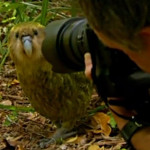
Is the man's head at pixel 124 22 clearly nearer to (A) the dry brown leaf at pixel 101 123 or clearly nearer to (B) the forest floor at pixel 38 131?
(B) the forest floor at pixel 38 131

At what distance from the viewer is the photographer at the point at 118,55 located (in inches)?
35.4

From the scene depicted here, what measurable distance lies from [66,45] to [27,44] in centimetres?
81

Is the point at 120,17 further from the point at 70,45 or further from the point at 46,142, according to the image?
the point at 46,142

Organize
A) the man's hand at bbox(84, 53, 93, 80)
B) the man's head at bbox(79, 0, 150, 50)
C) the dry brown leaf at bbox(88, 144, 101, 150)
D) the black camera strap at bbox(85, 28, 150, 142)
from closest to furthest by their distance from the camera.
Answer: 1. the man's head at bbox(79, 0, 150, 50)
2. the black camera strap at bbox(85, 28, 150, 142)
3. the man's hand at bbox(84, 53, 93, 80)
4. the dry brown leaf at bbox(88, 144, 101, 150)

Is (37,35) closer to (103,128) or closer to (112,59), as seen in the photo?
(103,128)

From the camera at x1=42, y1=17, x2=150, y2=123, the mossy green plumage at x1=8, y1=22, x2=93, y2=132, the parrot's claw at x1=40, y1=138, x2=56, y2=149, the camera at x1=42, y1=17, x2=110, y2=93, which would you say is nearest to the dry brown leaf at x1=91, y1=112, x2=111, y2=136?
the mossy green plumage at x1=8, y1=22, x2=93, y2=132

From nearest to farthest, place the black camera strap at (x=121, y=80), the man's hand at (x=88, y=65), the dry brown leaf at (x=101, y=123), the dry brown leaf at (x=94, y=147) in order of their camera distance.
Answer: the black camera strap at (x=121, y=80) → the man's hand at (x=88, y=65) → the dry brown leaf at (x=94, y=147) → the dry brown leaf at (x=101, y=123)

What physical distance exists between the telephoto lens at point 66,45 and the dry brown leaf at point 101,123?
32.0 inches

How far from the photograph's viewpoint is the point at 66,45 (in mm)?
1433

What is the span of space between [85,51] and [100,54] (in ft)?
0.56

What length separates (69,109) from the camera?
7.66 feet

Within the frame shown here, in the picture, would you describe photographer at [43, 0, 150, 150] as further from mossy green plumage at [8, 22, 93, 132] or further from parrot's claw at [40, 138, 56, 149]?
parrot's claw at [40, 138, 56, 149]

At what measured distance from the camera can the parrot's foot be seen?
2.33 metres

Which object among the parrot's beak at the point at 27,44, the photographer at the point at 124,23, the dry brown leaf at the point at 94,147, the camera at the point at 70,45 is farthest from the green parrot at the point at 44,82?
the photographer at the point at 124,23
